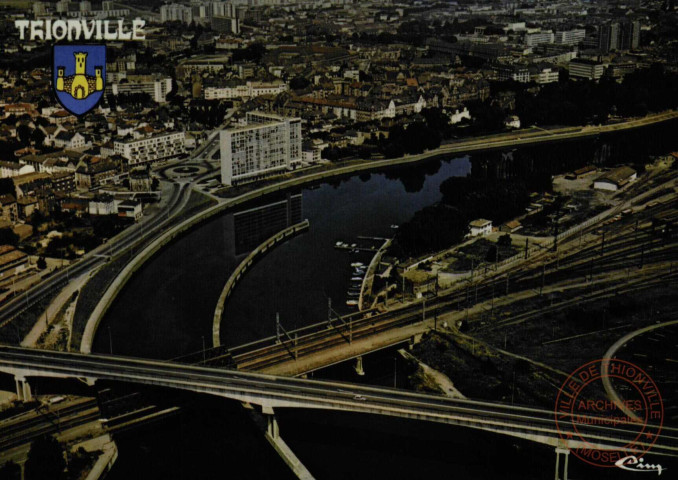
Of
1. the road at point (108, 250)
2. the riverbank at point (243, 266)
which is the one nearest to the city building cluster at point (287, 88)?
the road at point (108, 250)

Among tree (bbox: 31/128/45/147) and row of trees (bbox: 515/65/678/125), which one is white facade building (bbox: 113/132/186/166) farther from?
row of trees (bbox: 515/65/678/125)

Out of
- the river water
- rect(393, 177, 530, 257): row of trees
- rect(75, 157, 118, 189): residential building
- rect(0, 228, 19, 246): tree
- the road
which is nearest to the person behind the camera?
the river water

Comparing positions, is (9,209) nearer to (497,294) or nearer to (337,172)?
(337,172)

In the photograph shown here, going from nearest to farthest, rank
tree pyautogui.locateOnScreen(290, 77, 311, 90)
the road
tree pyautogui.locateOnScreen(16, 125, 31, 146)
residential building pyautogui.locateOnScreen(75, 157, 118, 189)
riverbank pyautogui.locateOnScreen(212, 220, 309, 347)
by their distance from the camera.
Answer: riverbank pyautogui.locateOnScreen(212, 220, 309, 347), the road, residential building pyautogui.locateOnScreen(75, 157, 118, 189), tree pyautogui.locateOnScreen(16, 125, 31, 146), tree pyautogui.locateOnScreen(290, 77, 311, 90)

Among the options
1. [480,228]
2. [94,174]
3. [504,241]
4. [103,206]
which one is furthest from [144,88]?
[504,241]

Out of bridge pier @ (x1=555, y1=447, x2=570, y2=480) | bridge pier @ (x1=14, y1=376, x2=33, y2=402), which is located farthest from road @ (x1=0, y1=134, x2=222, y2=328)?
bridge pier @ (x1=555, y1=447, x2=570, y2=480)

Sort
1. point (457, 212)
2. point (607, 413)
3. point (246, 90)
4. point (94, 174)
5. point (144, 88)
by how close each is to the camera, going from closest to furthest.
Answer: point (607, 413) → point (457, 212) → point (94, 174) → point (144, 88) → point (246, 90)

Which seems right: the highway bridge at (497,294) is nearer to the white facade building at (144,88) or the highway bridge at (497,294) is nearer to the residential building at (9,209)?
the residential building at (9,209)
